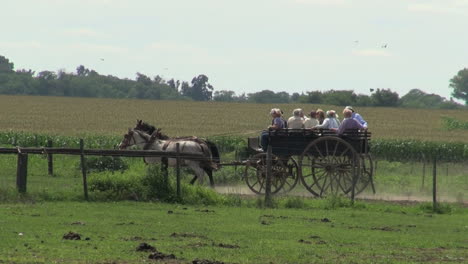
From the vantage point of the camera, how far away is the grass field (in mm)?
66125

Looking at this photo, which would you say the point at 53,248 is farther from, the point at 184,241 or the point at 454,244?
the point at 454,244

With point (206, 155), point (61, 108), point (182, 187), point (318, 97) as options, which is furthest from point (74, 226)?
point (318, 97)

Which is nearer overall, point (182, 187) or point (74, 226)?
point (74, 226)

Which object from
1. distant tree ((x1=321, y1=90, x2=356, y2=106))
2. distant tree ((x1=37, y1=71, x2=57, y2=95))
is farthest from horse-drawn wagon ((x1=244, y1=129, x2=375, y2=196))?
distant tree ((x1=37, y1=71, x2=57, y2=95))

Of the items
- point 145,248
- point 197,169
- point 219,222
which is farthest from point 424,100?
point 145,248

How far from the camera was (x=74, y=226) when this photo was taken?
18.7 meters

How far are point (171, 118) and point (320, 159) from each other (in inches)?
2141

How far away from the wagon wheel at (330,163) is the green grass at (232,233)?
2.91 meters

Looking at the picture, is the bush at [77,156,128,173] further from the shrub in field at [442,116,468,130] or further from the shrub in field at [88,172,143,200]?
the shrub in field at [442,116,468,130]

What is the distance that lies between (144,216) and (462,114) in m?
82.1

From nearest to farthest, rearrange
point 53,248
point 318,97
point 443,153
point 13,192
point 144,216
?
point 53,248
point 144,216
point 13,192
point 443,153
point 318,97

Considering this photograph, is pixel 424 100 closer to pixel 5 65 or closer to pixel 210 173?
pixel 5 65

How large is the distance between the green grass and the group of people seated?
10.9 ft

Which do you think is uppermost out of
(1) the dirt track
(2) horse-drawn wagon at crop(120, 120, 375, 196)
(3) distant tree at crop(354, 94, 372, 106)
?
(3) distant tree at crop(354, 94, 372, 106)
